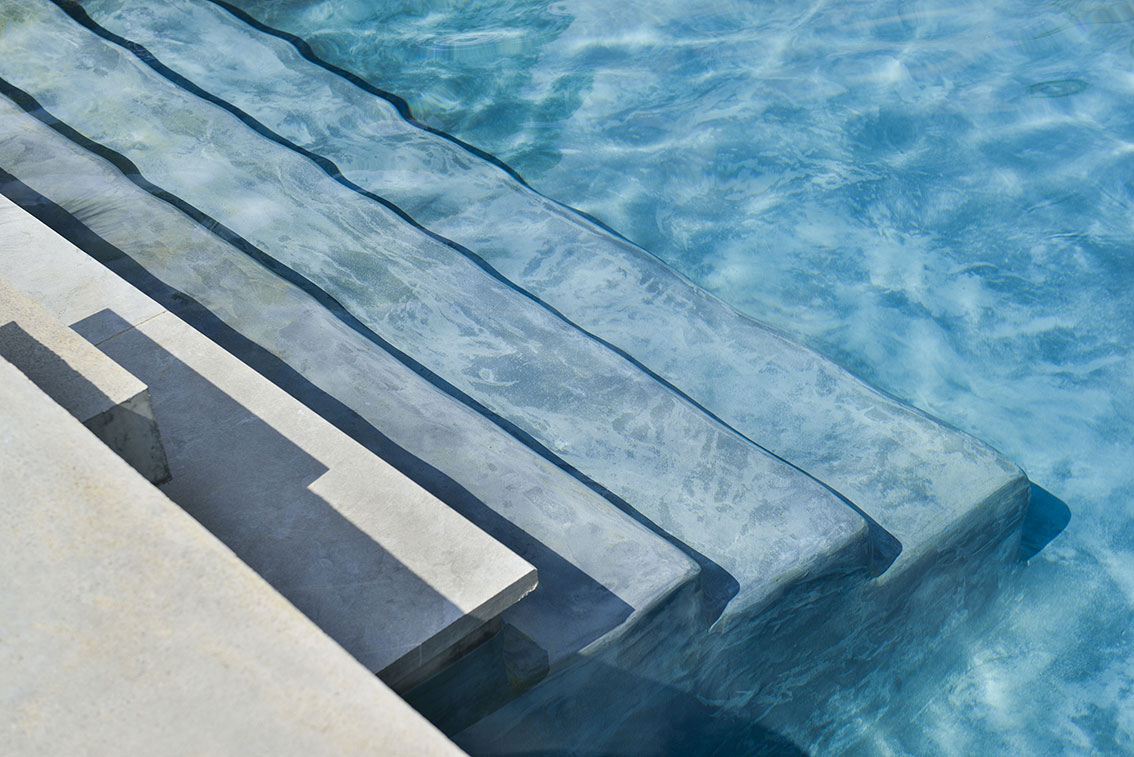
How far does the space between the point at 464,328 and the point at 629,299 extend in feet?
2.45

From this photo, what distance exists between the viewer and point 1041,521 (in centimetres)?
374

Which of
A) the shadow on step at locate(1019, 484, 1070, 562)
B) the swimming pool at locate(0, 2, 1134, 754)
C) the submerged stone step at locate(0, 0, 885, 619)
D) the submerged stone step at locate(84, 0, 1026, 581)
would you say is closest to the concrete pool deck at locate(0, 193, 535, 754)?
the submerged stone step at locate(0, 0, 885, 619)

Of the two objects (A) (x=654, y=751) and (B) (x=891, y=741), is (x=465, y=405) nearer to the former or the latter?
(A) (x=654, y=751)

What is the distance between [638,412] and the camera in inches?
119

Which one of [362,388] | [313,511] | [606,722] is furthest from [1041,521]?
[313,511]

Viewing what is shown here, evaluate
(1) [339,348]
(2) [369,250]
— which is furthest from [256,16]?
(1) [339,348]

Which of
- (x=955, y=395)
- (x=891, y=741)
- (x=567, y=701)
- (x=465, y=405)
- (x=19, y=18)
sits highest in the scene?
(x=19, y=18)

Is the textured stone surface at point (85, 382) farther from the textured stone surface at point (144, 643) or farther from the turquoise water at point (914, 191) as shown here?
the turquoise water at point (914, 191)

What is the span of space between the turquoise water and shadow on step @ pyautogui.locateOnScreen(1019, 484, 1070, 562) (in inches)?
2.0

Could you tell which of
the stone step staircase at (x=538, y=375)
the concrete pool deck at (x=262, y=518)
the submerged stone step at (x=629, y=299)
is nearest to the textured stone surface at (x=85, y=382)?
the concrete pool deck at (x=262, y=518)

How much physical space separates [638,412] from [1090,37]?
4604 mm

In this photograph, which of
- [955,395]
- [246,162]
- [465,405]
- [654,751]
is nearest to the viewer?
[654,751]

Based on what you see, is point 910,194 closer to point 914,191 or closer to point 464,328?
point 914,191

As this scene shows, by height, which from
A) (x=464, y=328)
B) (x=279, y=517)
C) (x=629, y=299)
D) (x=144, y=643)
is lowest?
(x=629, y=299)
